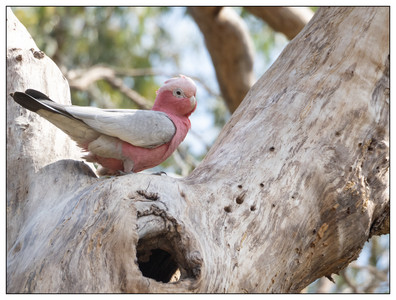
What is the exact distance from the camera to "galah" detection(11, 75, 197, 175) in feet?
10.1

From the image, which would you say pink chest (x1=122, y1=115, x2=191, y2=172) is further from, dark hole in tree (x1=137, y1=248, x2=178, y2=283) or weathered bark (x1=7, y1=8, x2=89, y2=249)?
dark hole in tree (x1=137, y1=248, x2=178, y2=283)

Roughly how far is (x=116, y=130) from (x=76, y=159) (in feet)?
1.25

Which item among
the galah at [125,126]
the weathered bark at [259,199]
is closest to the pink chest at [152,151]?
the galah at [125,126]

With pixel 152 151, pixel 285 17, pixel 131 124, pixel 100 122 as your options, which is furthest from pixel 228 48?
pixel 100 122

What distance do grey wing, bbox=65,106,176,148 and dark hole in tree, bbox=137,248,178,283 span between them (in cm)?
78

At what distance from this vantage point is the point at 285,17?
6211 mm

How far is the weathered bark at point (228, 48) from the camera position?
625 centimetres

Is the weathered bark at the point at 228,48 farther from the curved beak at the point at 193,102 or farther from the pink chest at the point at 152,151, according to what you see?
the pink chest at the point at 152,151

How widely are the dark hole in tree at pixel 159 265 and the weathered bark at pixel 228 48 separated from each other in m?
3.94

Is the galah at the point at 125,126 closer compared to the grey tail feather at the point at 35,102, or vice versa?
the grey tail feather at the point at 35,102

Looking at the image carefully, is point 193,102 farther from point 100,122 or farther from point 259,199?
point 259,199

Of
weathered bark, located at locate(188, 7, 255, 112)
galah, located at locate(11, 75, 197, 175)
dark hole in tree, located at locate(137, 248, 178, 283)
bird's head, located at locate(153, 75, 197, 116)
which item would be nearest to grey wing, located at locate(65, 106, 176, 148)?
galah, located at locate(11, 75, 197, 175)

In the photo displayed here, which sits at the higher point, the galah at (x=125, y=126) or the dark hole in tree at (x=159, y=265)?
the galah at (x=125, y=126)

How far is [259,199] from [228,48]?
386 centimetres
